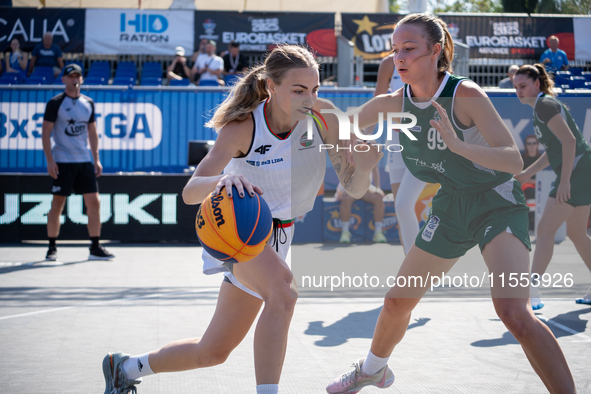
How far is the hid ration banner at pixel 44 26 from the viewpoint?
15.8 metres

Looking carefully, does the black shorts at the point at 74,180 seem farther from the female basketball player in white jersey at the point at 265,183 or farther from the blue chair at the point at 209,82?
the blue chair at the point at 209,82

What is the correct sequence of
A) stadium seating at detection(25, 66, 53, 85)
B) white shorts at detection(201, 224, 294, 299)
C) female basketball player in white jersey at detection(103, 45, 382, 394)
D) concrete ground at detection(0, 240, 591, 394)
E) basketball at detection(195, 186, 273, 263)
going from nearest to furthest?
basketball at detection(195, 186, 273, 263) → female basketball player in white jersey at detection(103, 45, 382, 394) → white shorts at detection(201, 224, 294, 299) → concrete ground at detection(0, 240, 591, 394) → stadium seating at detection(25, 66, 53, 85)

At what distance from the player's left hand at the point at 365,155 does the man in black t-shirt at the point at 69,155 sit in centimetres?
551

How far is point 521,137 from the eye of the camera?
1104cm

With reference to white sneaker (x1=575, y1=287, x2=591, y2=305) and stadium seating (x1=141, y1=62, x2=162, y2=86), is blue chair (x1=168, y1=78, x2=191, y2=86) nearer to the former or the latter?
stadium seating (x1=141, y1=62, x2=162, y2=86)

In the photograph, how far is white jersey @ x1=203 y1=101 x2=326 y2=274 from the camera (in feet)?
9.39

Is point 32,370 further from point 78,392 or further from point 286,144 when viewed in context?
point 286,144

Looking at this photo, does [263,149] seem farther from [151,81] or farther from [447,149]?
[151,81]

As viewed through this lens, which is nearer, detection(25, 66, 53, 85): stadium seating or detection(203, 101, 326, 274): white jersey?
detection(203, 101, 326, 274): white jersey

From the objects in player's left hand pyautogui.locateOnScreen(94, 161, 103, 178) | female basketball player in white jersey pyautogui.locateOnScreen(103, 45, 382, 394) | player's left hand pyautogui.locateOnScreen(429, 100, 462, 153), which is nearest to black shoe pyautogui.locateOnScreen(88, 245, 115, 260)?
player's left hand pyautogui.locateOnScreen(94, 161, 103, 178)

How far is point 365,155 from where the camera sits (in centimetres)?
298

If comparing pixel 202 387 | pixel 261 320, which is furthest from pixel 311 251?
A: pixel 261 320

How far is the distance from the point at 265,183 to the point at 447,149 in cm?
94

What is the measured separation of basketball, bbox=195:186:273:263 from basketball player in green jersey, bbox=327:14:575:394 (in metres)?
0.88
